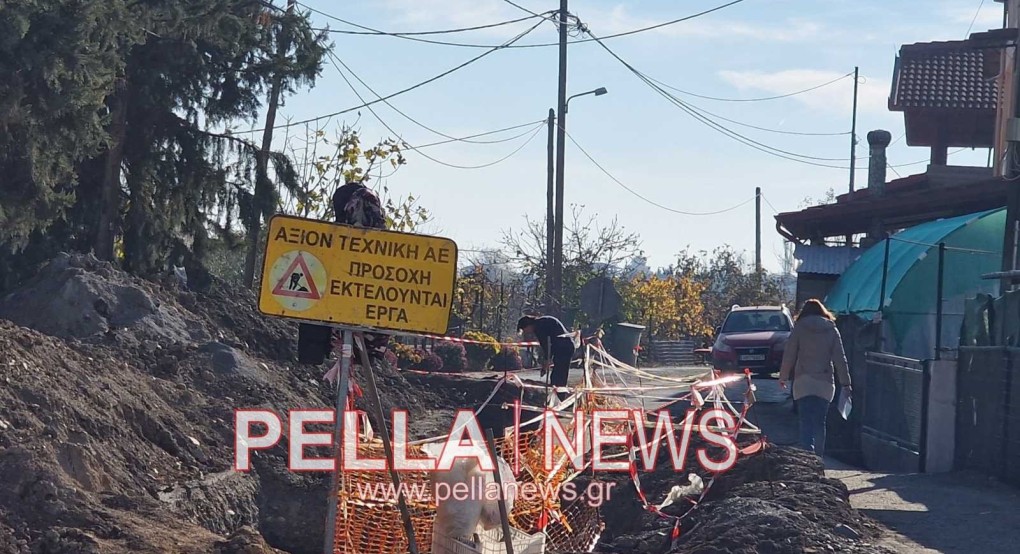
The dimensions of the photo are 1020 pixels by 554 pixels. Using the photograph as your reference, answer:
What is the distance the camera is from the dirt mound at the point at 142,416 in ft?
24.0

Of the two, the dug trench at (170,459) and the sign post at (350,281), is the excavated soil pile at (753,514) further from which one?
the sign post at (350,281)

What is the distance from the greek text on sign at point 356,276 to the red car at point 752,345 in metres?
17.1

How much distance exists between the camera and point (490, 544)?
22.9ft

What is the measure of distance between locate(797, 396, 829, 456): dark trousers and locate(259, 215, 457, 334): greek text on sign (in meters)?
6.11

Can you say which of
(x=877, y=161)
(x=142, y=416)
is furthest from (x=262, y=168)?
(x=877, y=161)

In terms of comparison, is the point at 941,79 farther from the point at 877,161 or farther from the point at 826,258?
the point at 826,258

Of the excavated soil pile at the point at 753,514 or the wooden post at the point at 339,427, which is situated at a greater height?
the wooden post at the point at 339,427

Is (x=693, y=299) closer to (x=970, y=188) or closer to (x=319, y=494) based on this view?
(x=970, y=188)

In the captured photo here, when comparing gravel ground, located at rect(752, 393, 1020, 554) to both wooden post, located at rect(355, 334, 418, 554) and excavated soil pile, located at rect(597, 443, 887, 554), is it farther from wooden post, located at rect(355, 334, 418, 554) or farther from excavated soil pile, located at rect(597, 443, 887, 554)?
wooden post, located at rect(355, 334, 418, 554)

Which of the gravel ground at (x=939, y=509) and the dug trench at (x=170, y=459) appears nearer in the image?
the dug trench at (x=170, y=459)

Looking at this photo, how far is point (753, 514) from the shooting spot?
7996 mm

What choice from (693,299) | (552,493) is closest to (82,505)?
(552,493)

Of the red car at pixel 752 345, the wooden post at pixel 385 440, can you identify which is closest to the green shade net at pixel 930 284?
the red car at pixel 752 345
